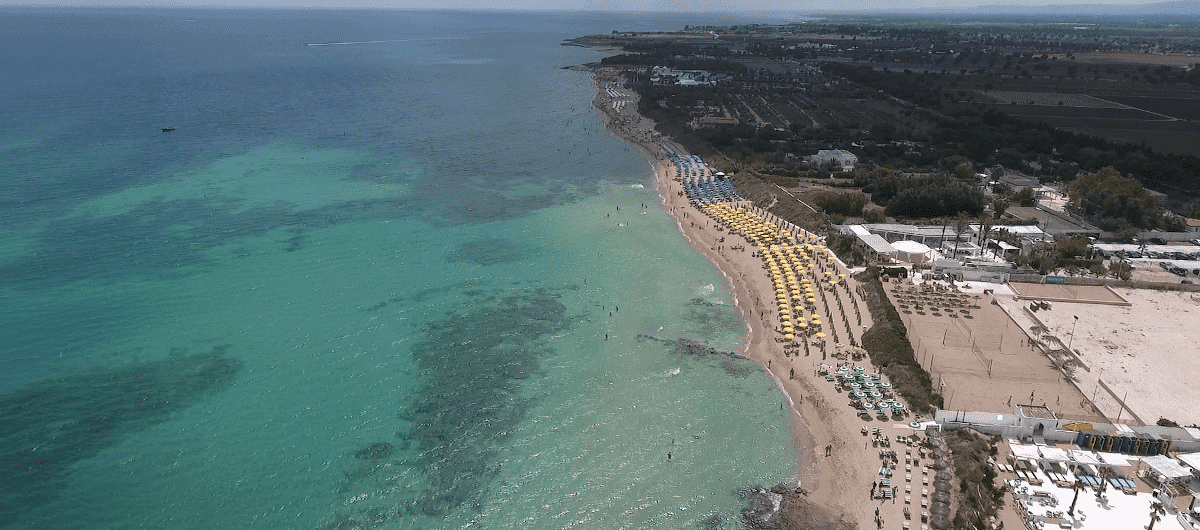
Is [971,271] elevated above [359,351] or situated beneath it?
elevated above

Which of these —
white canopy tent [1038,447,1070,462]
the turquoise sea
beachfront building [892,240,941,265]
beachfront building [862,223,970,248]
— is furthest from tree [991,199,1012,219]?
white canopy tent [1038,447,1070,462]

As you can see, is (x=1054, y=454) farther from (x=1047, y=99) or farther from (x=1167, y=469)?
(x=1047, y=99)

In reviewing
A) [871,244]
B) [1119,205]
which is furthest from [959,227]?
[1119,205]

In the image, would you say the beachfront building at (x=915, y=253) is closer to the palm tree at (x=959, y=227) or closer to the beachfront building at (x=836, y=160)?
the palm tree at (x=959, y=227)

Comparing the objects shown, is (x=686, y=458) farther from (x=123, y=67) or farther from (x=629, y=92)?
(x=123, y=67)

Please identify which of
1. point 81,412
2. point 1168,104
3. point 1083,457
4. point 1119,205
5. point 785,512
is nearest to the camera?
point 785,512

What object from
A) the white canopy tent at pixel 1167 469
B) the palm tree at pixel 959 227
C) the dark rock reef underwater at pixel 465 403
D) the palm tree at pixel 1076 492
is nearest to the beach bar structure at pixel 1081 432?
the white canopy tent at pixel 1167 469

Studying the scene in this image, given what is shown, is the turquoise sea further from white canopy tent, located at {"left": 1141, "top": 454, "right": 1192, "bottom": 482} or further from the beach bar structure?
white canopy tent, located at {"left": 1141, "top": 454, "right": 1192, "bottom": 482}
